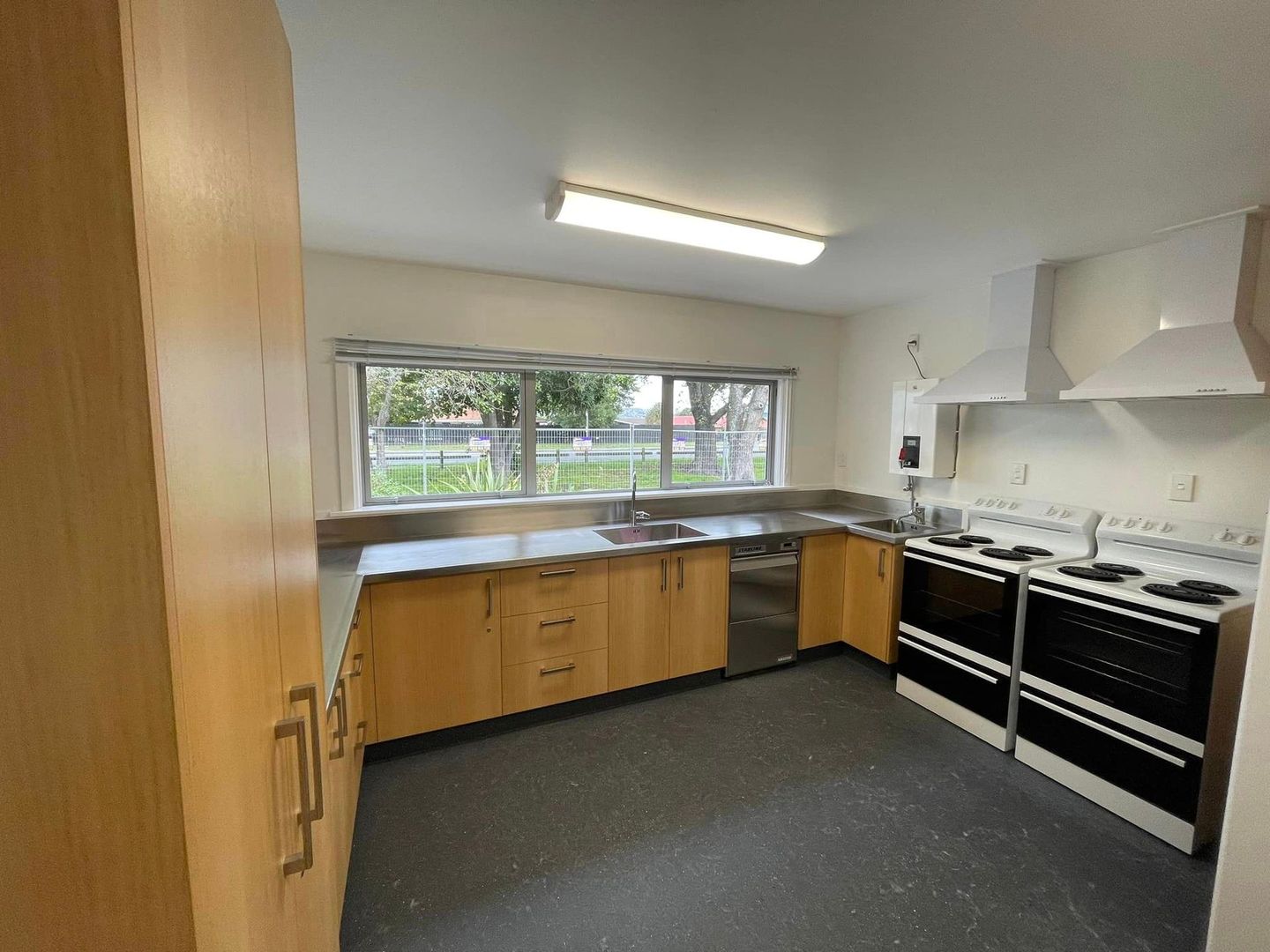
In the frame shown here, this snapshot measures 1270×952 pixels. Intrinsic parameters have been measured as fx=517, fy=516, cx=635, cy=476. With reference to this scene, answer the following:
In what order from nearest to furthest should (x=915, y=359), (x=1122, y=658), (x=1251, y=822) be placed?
(x=1251, y=822) → (x=1122, y=658) → (x=915, y=359)

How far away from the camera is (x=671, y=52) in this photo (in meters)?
1.19

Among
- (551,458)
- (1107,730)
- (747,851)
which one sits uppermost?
(551,458)

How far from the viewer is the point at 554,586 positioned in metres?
2.56

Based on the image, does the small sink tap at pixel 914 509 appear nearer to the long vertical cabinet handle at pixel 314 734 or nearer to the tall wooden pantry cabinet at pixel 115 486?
the long vertical cabinet handle at pixel 314 734

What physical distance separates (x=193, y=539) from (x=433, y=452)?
8.50 feet

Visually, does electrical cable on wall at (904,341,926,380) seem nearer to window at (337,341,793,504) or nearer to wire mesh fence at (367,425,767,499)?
window at (337,341,793,504)

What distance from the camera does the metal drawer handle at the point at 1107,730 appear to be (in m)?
1.88

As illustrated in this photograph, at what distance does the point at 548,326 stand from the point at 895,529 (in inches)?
101

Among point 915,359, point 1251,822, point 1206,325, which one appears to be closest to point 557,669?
point 1251,822

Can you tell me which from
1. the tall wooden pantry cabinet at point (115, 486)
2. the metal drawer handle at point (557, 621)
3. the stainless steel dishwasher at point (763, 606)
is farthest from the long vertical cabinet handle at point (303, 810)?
the stainless steel dishwasher at point (763, 606)

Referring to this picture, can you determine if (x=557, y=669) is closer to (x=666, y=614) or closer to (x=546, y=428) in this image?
(x=666, y=614)

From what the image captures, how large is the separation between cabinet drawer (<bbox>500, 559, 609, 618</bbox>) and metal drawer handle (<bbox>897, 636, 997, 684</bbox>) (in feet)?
5.66

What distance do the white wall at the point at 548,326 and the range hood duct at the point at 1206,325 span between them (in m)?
1.92

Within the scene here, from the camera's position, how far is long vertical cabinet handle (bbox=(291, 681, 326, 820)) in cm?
88
